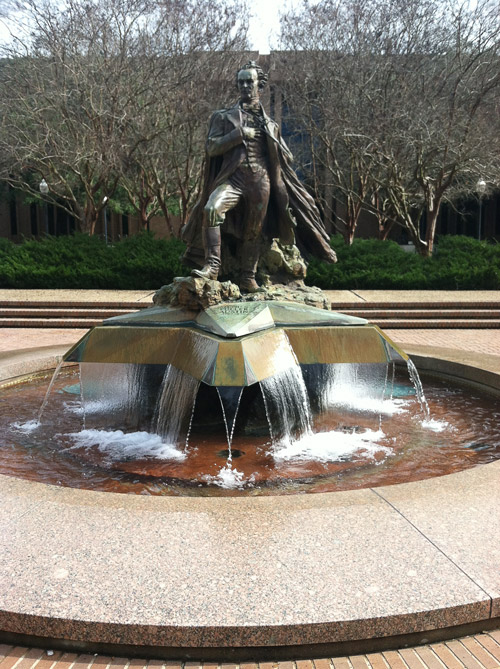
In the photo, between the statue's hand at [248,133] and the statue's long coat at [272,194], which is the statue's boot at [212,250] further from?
the statue's hand at [248,133]

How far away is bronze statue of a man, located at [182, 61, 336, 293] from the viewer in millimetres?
6965

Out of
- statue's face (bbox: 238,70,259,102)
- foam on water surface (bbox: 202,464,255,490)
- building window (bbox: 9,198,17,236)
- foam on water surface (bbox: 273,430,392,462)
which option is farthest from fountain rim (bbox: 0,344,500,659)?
building window (bbox: 9,198,17,236)

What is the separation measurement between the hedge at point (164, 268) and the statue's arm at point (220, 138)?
9.13 m

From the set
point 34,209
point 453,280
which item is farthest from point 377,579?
point 34,209

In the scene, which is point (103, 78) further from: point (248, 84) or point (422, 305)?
point (248, 84)

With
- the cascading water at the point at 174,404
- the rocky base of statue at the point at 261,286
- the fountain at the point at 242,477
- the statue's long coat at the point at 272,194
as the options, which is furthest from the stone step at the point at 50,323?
the cascading water at the point at 174,404

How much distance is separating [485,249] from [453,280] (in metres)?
1.96

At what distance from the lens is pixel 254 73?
697 centimetres

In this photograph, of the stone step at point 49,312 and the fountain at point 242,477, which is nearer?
the fountain at point 242,477

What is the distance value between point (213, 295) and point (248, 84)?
2.25 meters

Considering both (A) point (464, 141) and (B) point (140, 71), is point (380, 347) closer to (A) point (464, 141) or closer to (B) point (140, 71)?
(A) point (464, 141)

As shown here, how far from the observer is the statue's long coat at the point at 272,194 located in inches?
278

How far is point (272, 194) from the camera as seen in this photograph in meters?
7.46

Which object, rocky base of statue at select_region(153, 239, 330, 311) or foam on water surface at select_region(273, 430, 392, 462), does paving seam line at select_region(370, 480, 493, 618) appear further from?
rocky base of statue at select_region(153, 239, 330, 311)
